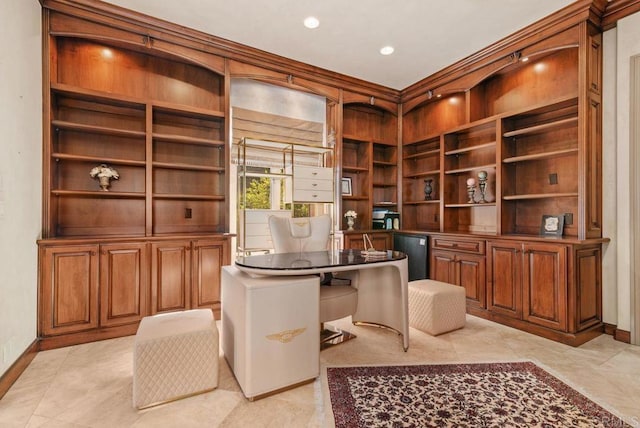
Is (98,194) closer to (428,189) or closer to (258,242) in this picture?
(258,242)

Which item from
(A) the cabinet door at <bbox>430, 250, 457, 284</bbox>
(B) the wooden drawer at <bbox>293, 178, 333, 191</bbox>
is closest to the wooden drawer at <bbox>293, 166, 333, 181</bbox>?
(B) the wooden drawer at <bbox>293, 178, 333, 191</bbox>

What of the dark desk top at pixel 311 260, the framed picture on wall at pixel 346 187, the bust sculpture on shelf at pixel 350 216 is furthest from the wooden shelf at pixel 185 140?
the bust sculpture on shelf at pixel 350 216

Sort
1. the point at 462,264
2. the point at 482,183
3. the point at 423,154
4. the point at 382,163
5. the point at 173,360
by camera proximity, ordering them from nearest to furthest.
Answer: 1. the point at 173,360
2. the point at 462,264
3. the point at 482,183
4. the point at 423,154
5. the point at 382,163

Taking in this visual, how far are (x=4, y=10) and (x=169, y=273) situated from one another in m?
2.31

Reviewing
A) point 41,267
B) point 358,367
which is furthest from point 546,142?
point 41,267

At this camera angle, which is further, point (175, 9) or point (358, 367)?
point (175, 9)

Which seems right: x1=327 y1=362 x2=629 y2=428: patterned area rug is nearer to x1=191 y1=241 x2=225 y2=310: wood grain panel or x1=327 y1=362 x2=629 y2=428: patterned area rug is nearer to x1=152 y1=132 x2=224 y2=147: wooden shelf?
x1=191 y1=241 x2=225 y2=310: wood grain panel

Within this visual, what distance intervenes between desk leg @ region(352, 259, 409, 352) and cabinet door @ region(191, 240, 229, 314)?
1.48 metres

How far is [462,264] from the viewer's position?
148 inches

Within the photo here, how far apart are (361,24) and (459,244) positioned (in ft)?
8.72

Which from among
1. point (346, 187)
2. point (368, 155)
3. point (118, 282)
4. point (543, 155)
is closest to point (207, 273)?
point (118, 282)

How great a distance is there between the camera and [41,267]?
265cm

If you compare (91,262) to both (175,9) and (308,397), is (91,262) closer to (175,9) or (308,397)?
(308,397)

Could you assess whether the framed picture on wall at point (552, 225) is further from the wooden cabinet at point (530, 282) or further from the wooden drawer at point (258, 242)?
the wooden drawer at point (258, 242)
